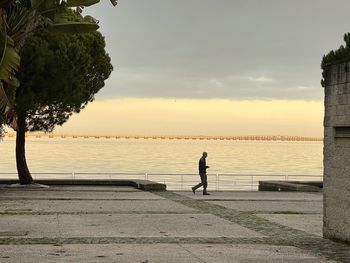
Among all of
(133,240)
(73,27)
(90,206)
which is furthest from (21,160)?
(73,27)

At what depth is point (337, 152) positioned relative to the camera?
12.5 m

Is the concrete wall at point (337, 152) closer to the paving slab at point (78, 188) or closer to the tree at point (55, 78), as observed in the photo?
the tree at point (55, 78)

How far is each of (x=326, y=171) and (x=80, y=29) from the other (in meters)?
5.92

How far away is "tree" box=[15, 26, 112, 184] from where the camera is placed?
2577 cm

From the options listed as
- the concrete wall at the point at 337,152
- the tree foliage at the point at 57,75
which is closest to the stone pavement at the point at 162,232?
the concrete wall at the point at 337,152

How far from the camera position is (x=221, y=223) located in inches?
600

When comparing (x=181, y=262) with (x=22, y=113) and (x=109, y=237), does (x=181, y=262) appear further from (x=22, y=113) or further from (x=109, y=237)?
(x=22, y=113)

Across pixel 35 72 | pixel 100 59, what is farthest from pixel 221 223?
pixel 100 59

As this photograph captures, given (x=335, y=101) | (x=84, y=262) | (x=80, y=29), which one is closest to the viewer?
(x=84, y=262)

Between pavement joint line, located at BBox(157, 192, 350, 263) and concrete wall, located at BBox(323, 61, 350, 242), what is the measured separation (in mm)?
412

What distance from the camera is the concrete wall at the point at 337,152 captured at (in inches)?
476

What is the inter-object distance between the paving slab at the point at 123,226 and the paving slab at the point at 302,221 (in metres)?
1.41

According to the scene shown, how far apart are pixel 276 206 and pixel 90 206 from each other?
6166 millimetres

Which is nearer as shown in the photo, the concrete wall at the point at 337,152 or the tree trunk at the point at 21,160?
the concrete wall at the point at 337,152
